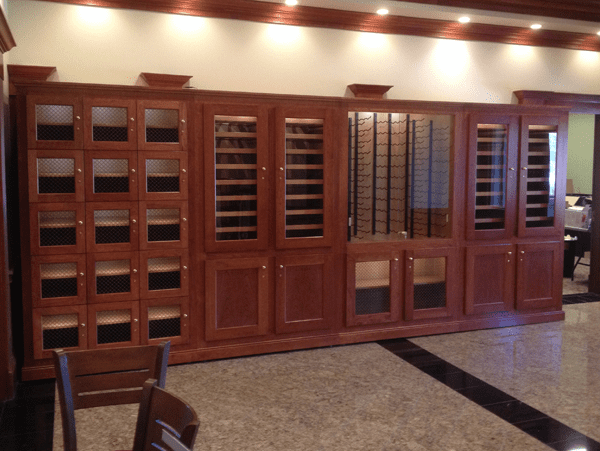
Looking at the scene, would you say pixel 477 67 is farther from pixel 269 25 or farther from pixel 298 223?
pixel 298 223

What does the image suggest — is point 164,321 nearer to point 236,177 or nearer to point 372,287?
point 236,177

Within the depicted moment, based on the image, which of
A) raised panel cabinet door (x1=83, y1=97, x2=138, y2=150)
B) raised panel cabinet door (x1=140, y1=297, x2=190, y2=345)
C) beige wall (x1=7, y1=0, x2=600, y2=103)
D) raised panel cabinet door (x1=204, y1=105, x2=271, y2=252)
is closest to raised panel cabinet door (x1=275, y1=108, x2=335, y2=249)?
raised panel cabinet door (x1=204, y1=105, x2=271, y2=252)

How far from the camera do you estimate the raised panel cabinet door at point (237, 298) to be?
15.5ft

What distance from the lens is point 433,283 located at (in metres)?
5.50

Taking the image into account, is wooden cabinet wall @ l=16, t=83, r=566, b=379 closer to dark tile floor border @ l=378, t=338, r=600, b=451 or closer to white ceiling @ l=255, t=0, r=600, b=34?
dark tile floor border @ l=378, t=338, r=600, b=451

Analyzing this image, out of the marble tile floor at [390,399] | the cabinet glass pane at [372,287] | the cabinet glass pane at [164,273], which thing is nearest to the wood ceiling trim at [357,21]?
the cabinet glass pane at [164,273]

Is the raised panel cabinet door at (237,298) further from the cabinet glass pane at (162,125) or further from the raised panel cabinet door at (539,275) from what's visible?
the raised panel cabinet door at (539,275)

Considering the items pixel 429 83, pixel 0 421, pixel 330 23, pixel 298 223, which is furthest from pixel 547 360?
pixel 0 421

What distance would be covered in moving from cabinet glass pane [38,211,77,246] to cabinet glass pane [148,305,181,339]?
848mm

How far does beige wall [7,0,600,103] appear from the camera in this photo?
472 cm

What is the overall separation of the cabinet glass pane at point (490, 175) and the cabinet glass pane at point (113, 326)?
11.3 feet

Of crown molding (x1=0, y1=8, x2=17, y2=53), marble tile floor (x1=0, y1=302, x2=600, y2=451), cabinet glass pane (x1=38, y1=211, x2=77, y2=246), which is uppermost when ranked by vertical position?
crown molding (x1=0, y1=8, x2=17, y2=53)

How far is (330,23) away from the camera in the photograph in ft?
17.9

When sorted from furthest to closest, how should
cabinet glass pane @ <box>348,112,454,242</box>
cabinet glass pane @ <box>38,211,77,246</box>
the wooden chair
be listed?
cabinet glass pane @ <box>348,112,454,242</box> < cabinet glass pane @ <box>38,211,77,246</box> < the wooden chair
